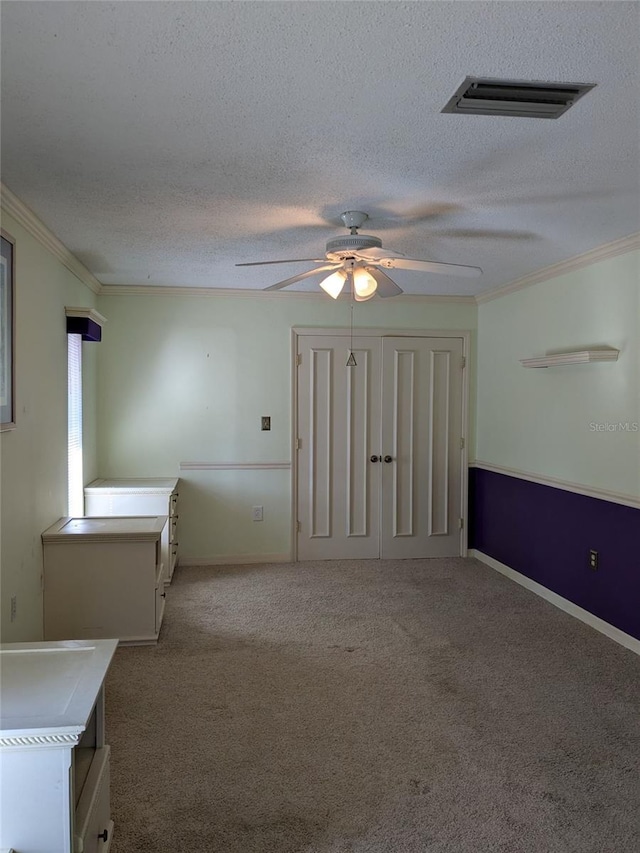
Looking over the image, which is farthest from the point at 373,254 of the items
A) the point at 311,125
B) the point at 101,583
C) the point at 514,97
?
the point at 101,583

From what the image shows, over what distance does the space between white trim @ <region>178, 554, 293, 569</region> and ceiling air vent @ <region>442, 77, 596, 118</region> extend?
404 centimetres

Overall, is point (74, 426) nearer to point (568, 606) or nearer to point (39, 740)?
point (39, 740)

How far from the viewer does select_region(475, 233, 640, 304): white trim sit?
135 inches

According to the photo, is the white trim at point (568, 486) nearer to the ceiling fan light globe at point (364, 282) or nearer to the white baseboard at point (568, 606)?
the white baseboard at point (568, 606)

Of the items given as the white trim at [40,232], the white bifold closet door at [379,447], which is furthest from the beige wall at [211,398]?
the white trim at [40,232]

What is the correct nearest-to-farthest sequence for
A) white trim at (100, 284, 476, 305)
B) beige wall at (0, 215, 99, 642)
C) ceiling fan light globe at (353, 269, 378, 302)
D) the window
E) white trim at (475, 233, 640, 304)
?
beige wall at (0, 215, 99, 642)
ceiling fan light globe at (353, 269, 378, 302)
white trim at (475, 233, 640, 304)
the window
white trim at (100, 284, 476, 305)

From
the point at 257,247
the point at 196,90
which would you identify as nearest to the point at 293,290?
the point at 257,247

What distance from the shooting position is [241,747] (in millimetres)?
2479

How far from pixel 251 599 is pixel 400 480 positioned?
1.79 m

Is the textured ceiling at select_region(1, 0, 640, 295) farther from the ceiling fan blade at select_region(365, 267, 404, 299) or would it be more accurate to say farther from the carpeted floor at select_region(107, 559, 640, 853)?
the carpeted floor at select_region(107, 559, 640, 853)

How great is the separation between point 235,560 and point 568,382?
3.01 meters

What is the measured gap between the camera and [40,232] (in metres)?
3.20

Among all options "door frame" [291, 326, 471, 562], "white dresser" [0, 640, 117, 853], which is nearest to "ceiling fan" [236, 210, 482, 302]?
"white dresser" [0, 640, 117, 853]

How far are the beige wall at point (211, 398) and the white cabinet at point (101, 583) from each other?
167cm
